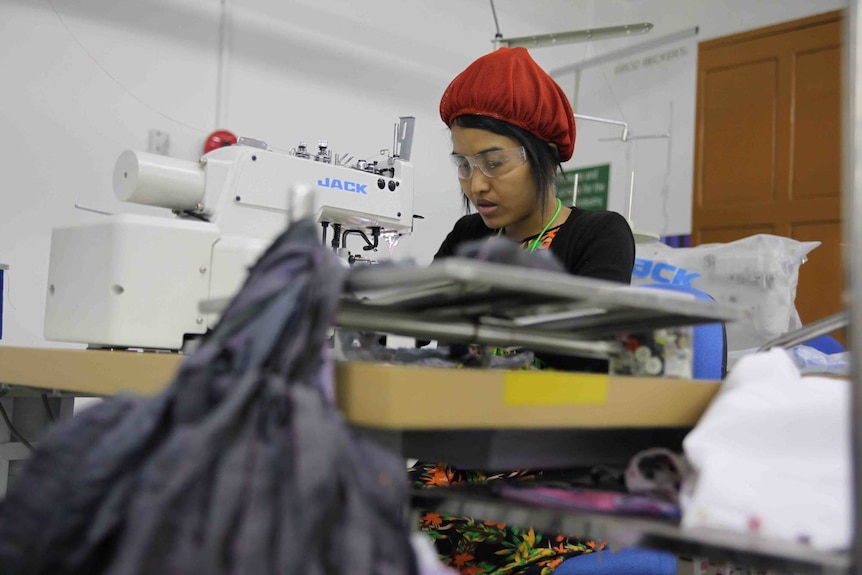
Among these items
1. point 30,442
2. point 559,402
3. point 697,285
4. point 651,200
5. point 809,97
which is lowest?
point 30,442

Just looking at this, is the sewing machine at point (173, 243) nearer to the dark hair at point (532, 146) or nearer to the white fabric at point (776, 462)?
the dark hair at point (532, 146)

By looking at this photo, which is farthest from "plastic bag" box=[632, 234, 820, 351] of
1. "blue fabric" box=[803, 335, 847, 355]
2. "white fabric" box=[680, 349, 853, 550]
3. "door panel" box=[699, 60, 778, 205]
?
"white fabric" box=[680, 349, 853, 550]

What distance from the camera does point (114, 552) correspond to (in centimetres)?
58

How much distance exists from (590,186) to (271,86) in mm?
2105

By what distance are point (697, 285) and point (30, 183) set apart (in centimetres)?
262

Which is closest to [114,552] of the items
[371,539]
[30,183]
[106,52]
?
[371,539]

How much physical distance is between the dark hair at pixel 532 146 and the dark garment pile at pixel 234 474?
41.6 inches

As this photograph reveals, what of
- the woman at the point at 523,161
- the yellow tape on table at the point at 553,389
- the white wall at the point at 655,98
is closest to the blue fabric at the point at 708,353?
the woman at the point at 523,161

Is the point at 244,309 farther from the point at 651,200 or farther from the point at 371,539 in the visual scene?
the point at 651,200

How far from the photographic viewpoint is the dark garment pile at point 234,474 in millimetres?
534

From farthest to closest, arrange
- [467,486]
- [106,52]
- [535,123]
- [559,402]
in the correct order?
[106,52] < [535,123] < [467,486] < [559,402]

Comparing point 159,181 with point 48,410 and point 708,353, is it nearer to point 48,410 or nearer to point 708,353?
point 48,410

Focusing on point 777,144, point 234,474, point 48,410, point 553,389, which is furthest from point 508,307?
point 777,144

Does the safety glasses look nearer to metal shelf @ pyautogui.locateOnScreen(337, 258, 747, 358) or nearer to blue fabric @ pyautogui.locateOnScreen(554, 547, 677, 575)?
metal shelf @ pyautogui.locateOnScreen(337, 258, 747, 358)
